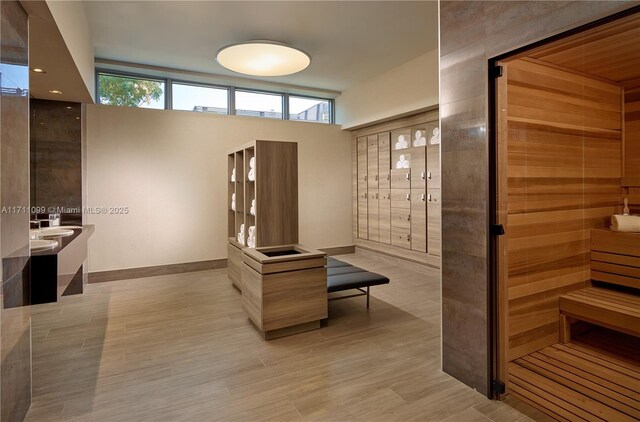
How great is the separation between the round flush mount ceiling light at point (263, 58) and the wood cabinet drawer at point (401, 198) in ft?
8.63

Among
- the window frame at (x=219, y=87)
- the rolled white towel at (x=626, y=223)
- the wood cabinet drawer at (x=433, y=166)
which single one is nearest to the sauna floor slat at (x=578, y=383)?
the rolled white towel at (x=626, y=223)

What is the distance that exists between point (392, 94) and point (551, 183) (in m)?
3.62

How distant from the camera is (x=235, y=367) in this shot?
2.73m

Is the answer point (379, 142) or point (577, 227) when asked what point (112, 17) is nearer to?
point (379, 142)

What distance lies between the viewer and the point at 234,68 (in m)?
4.68

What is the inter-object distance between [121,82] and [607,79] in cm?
629

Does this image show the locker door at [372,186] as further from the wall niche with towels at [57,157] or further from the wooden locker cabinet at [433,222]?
the wall niche with towels at [57,157]

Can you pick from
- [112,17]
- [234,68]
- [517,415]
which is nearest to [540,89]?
[517,415]

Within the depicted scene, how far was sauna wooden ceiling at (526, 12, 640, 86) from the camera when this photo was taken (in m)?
1.88

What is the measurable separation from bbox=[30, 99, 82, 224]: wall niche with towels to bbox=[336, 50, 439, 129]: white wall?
453cm

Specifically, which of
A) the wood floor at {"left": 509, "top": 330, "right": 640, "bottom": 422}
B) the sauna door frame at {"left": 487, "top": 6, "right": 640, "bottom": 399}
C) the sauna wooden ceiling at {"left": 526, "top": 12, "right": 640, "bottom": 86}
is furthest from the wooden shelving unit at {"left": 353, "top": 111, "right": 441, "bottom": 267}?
the sauna door frame at {"left": 487, "top": 6, "right": 640, "bottom": 399}

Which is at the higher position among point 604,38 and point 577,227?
point 604,38

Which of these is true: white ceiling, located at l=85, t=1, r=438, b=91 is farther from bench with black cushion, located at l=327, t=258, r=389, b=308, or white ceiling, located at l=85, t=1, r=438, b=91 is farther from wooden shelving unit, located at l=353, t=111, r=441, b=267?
bench with black cushion, located at l=327, t=258, r=389, b=308

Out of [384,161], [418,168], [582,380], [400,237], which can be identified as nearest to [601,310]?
[582,380]
